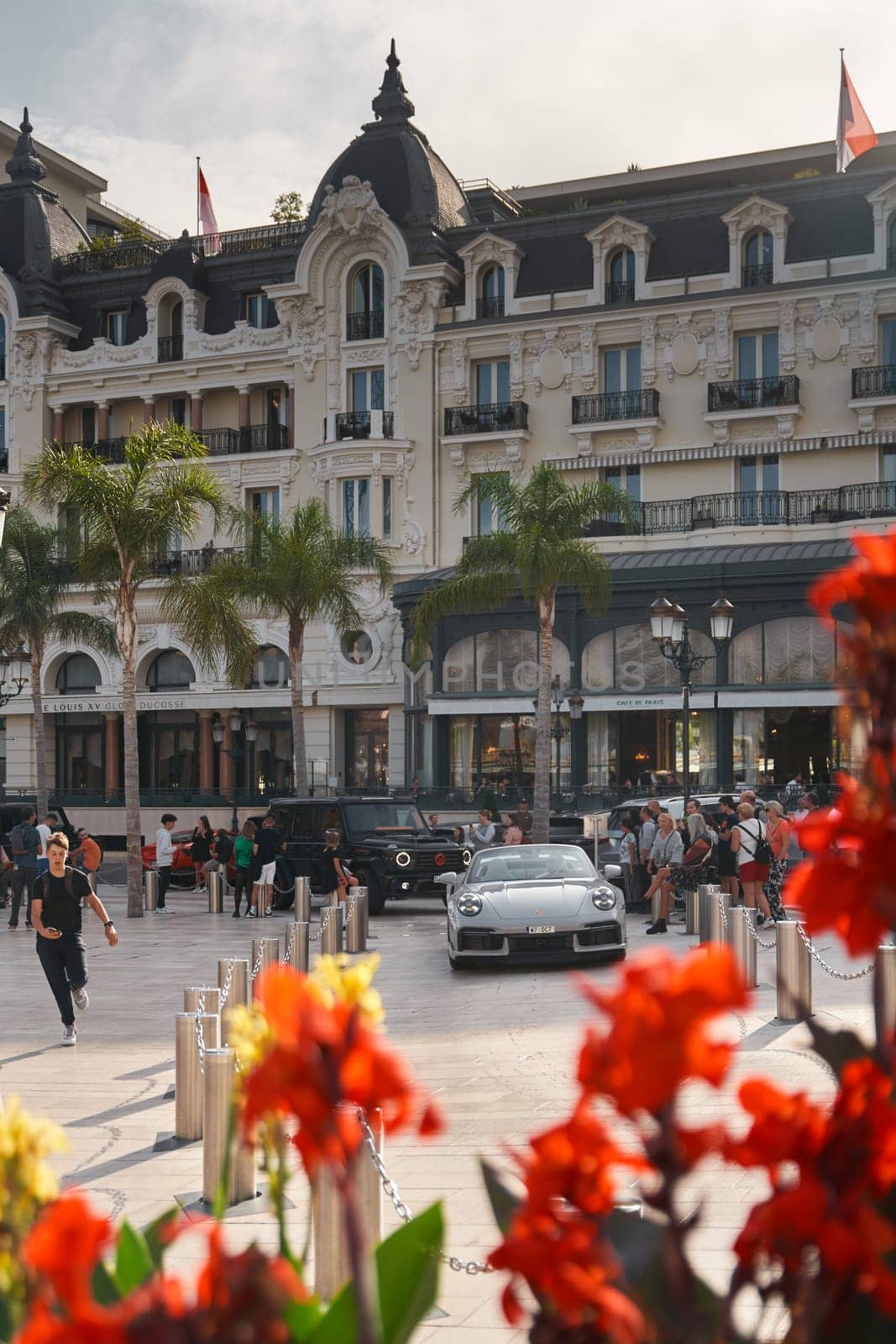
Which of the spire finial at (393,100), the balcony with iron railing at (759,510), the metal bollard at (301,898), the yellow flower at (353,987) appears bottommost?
the metal bollard at (301,898)

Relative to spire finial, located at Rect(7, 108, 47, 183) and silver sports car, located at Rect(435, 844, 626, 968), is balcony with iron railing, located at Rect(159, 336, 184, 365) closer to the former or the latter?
spire finial, located at Rect(7, 108, 47, 183)

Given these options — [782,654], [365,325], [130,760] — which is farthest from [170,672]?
[130,760]

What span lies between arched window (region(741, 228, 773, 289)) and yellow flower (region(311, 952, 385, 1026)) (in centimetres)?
4665

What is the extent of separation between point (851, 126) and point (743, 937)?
3659 centimetres

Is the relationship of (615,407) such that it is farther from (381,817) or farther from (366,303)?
(381,817)

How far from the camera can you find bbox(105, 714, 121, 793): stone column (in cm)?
5375

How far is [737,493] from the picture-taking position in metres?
45.0

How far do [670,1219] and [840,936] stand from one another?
13.8 inches

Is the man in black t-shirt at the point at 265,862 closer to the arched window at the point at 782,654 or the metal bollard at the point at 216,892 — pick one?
the metal bollard at the point at 216,892

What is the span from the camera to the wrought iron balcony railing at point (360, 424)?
163 feet

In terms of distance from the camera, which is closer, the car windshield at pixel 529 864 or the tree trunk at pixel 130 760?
the car windshield at pixel 529 864

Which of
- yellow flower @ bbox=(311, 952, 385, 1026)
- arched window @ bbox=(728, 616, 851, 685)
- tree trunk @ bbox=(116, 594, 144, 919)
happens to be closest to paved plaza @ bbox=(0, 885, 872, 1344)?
yellow flower @ bbox=(311, 952, 385, 1026)

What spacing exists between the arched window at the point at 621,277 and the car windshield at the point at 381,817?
2500 cm

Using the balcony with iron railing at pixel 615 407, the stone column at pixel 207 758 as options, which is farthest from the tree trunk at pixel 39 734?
the balcony with iron railing at pixel 615 407
